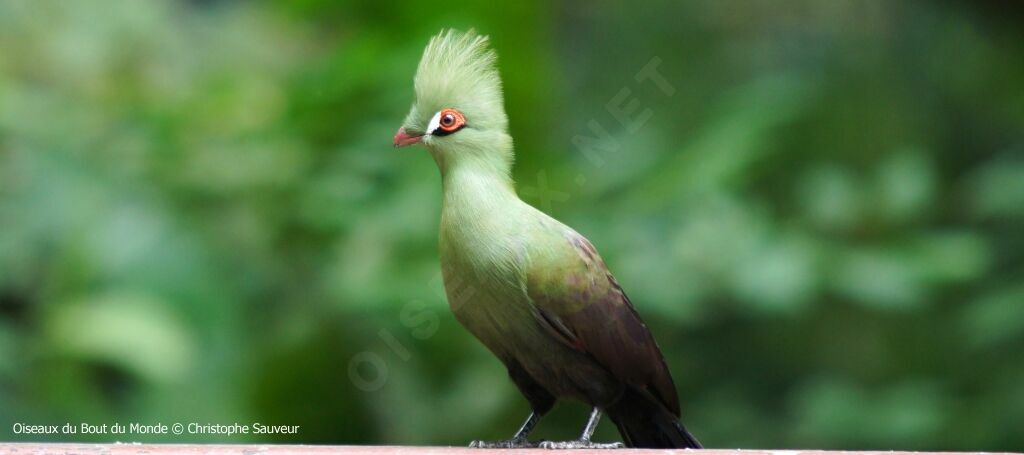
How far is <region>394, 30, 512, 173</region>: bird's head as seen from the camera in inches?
85.9

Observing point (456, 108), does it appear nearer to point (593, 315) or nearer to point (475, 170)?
point (475, 170)

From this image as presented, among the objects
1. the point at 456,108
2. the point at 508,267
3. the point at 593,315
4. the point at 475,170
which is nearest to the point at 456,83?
the point at 456,108

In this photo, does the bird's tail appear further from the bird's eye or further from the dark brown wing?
the bird's eye

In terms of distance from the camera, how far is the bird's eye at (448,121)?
7.17 feet

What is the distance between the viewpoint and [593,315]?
231 cm

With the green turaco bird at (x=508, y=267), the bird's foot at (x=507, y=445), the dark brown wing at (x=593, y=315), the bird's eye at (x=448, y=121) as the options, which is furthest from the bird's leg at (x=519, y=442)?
the bird's eye at (x=448, y=121)

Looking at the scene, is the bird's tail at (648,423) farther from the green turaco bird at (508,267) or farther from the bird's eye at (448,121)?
the bird's eye at (448,121)

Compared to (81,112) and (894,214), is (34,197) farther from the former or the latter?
(894,214)

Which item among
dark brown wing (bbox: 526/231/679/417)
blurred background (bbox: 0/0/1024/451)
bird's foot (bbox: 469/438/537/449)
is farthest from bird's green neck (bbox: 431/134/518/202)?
blurred background (bbox: 0/0/1024/451)

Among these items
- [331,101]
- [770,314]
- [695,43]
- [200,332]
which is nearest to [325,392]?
[200,332]

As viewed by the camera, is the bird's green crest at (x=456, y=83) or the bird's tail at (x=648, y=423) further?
the bird's tail at (x=648, y=423)

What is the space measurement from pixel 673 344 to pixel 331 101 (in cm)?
140

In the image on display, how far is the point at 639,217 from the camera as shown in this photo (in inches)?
146

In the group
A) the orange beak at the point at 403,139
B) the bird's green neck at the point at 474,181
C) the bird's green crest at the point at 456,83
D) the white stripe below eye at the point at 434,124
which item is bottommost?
the bird's green neck at the point at 474,181
